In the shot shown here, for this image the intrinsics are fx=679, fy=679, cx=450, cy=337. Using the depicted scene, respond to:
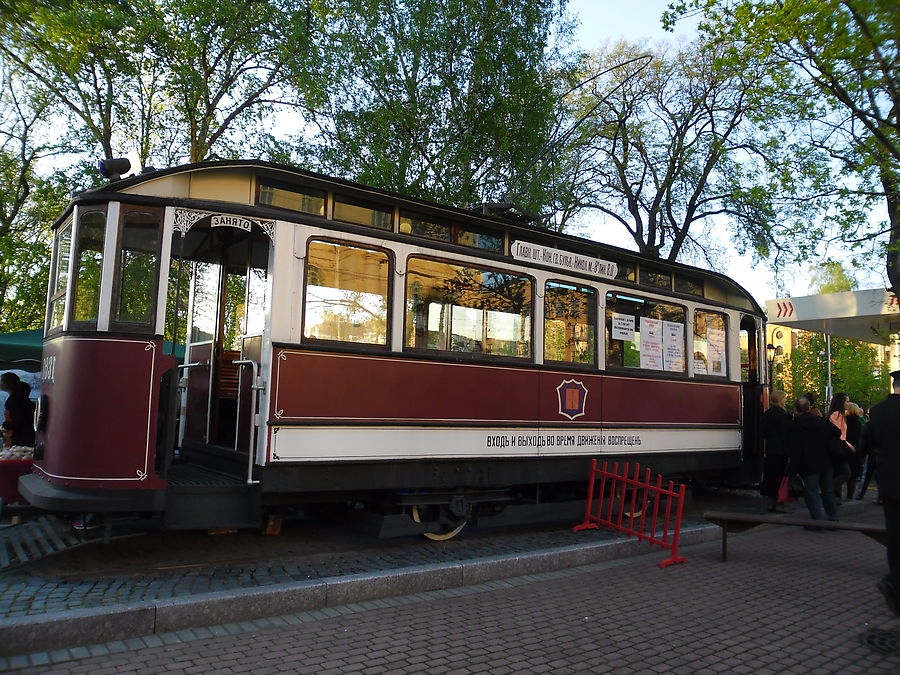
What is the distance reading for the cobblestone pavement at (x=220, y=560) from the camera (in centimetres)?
468

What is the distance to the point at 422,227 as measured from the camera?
6.68 metres

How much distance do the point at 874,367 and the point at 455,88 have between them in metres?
34.2

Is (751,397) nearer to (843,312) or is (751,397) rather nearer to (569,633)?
(569,633)

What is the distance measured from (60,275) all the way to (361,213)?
106 inches

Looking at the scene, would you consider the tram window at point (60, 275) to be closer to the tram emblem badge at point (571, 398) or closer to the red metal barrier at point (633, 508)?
the tram emblem badge at point (571, 398)

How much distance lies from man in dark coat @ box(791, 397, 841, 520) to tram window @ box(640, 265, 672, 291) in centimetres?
239

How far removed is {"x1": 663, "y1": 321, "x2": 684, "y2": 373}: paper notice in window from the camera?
8930mm

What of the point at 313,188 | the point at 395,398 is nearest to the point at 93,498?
the point at 395,398

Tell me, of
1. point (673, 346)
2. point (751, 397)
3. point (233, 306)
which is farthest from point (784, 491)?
point (233, 306)

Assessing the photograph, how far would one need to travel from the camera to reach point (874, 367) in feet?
125

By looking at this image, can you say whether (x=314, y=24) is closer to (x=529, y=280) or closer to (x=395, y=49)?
(x=395, y=49)

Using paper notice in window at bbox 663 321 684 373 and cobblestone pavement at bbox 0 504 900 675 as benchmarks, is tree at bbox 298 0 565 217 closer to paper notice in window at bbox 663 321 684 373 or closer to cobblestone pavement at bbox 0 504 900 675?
paper notice in window at bbox 663 321 684 373

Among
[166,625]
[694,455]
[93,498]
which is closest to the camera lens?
[166,625]

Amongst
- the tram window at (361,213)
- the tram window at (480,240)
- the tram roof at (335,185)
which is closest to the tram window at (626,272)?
the tram roof at (335,185)
